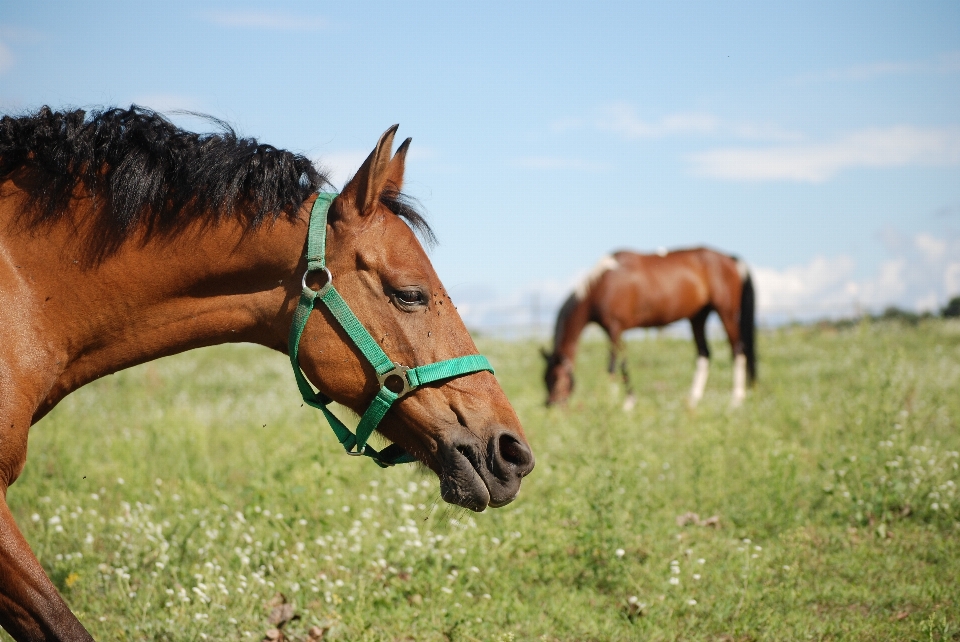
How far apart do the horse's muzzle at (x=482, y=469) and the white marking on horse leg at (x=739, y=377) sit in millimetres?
9824

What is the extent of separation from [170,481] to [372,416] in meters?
3.77

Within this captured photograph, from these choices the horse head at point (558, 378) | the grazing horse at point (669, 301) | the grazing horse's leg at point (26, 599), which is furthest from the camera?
the grazing horse at point (669, 301)

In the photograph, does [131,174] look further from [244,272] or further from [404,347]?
[404,347]

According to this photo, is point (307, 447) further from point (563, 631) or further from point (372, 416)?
point (372, 416)

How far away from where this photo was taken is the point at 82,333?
283 centimetres

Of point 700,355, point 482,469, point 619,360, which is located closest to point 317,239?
point 482,469

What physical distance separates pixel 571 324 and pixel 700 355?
2.23 m

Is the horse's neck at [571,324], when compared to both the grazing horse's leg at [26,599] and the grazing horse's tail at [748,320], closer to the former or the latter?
the grazing horse's tail at [748,320]

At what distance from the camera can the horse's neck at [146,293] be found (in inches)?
109

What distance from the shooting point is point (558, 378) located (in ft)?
36.7

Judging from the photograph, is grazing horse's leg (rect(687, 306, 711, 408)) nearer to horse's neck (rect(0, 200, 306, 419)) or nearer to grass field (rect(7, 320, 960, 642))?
grass field (rect(7, 320, 960, 642))

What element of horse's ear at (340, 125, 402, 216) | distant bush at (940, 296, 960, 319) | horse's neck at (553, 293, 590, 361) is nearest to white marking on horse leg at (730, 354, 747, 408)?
horse's neck at (553, 293, 590, 361)

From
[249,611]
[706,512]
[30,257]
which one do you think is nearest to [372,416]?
[30,257]

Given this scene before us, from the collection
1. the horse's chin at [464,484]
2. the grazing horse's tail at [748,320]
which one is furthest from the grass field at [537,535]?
the grazing horse's tail at [748,320]
